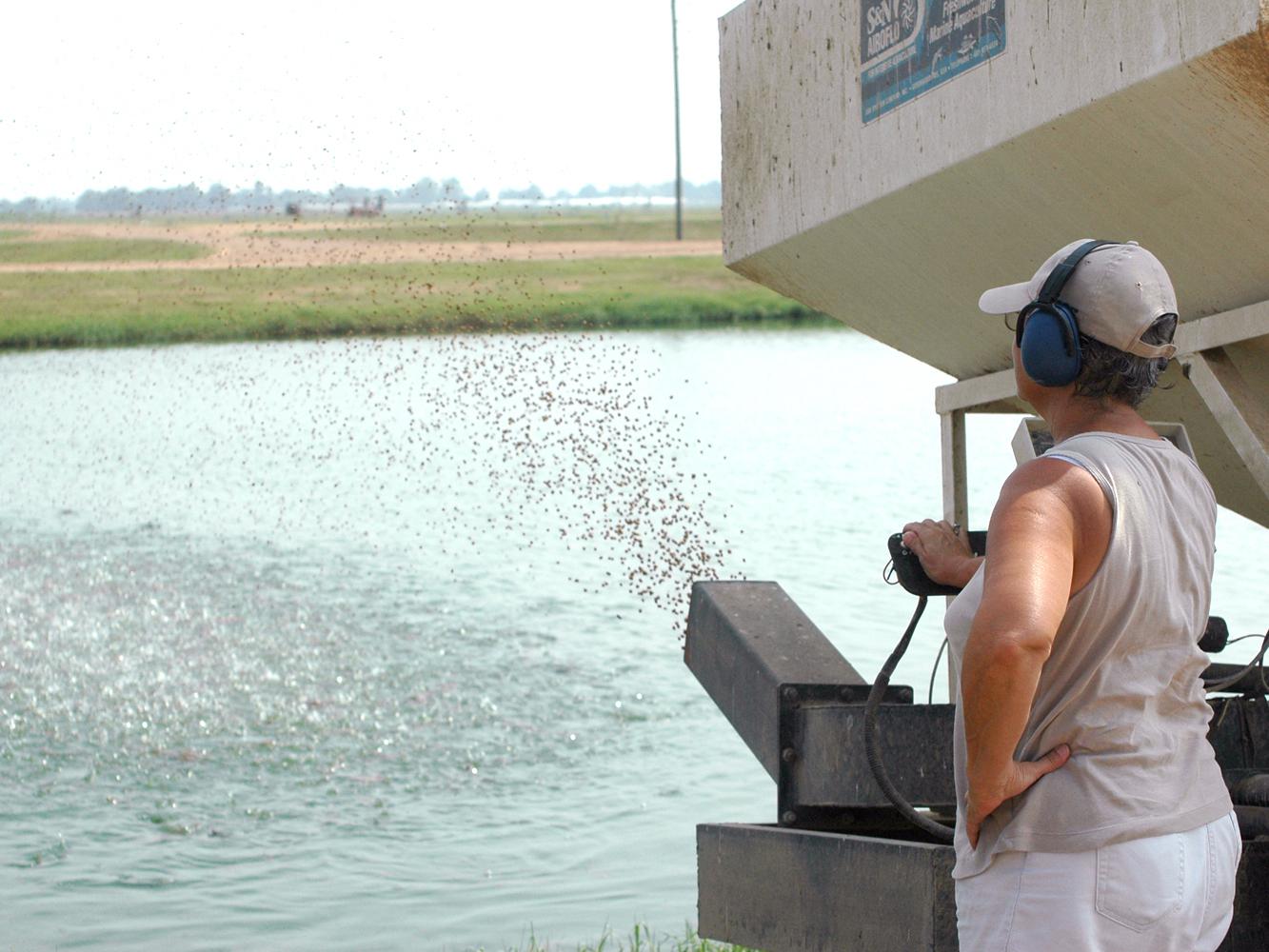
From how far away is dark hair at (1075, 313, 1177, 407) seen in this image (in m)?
2.30

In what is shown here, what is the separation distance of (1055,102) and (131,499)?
59.3 feet

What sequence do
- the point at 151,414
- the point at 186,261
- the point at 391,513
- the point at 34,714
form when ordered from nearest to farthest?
the point at 34,714 → the point at 391,513 → the point at 151,414 → the point at 186,261

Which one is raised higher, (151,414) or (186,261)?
(186,261)

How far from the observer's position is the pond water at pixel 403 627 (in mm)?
8094

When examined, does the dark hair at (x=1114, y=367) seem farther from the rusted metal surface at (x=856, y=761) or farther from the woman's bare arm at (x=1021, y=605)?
the rusted metal surface at (x=856, y=761)

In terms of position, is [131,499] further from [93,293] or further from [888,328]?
[93,293]

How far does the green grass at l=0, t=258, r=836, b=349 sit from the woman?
27143mm

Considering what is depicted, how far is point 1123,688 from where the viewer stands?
2205mm

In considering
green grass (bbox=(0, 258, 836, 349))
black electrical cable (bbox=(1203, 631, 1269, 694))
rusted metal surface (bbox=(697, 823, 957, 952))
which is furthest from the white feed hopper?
green grass (bbox=(0, 258, 836, 349))

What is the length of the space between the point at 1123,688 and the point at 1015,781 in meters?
0.19

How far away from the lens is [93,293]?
3828 cm

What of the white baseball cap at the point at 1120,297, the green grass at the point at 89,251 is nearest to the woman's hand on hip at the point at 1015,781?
the white baseball cap at the point at 1120,297

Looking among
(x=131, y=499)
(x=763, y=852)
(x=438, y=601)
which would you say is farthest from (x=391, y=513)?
(x=763, y=852)

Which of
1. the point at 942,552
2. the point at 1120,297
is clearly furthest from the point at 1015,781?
the point at 1120,297
